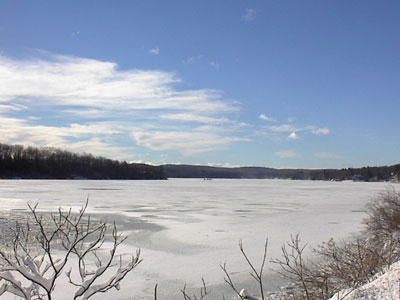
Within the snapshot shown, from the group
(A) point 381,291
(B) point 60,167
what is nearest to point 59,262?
(A) point 381,291

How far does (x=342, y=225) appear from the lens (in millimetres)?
12828

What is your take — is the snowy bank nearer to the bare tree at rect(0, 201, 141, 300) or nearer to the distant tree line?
the bare tree at rect(0, 201, 141, 300)

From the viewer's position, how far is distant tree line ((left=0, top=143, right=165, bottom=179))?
75750 mm

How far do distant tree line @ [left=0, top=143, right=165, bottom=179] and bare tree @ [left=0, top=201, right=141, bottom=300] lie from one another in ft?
233

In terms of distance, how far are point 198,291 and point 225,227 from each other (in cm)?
644

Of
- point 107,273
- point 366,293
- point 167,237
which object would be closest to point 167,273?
point 107,273

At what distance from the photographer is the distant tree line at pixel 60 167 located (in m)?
75.8

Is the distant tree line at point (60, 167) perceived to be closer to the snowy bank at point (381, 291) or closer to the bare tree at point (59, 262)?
the bare tree at point (59, 262)

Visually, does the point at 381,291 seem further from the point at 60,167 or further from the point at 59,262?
the point at 60,167

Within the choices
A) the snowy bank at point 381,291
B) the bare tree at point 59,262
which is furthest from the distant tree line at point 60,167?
the snowy bank at point 381,291

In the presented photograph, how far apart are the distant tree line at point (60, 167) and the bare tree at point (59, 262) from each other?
2795 inches

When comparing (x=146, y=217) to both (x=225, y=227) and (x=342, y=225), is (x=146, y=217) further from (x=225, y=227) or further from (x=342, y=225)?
(x=342, y=225)

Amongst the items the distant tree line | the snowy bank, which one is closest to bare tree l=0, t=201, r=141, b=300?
the snowy bank

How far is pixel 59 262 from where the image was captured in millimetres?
6711
